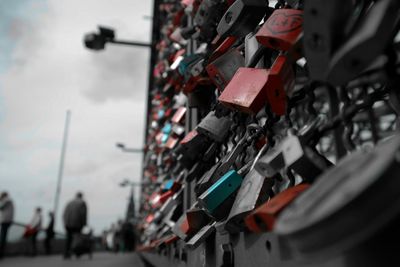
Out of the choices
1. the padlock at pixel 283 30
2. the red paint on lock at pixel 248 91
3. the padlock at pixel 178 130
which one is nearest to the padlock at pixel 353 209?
the padlock at pixel 283 30

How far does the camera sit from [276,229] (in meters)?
0.43

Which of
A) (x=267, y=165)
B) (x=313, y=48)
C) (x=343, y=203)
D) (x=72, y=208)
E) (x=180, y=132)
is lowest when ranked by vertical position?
(x=72, y=208)

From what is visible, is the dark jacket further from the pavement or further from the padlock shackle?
the padlock shackle

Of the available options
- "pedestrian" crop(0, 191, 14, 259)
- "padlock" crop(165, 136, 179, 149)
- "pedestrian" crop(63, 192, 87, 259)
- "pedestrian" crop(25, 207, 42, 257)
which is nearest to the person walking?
"pedestrian" crop(25, 207, 42, 257)

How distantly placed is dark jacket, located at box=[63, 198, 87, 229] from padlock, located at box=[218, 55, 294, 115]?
258 inches

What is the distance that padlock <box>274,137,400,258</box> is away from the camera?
1.28ft

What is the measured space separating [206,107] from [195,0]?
17.8 inches

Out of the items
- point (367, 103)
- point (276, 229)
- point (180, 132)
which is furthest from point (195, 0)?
point (276, 229)

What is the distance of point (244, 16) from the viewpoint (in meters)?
0.94

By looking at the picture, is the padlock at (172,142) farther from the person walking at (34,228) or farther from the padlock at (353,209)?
the person walking at (34,228)

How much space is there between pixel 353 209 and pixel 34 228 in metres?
9.43

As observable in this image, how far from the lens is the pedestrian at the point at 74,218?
6.78 meters

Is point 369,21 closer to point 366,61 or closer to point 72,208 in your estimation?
point 366,61

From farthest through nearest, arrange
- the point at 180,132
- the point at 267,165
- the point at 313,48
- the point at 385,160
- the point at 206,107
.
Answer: the point at 180,132
the point at 206,107
the point at 267,165
the point at 313,48
the point at 385,160
